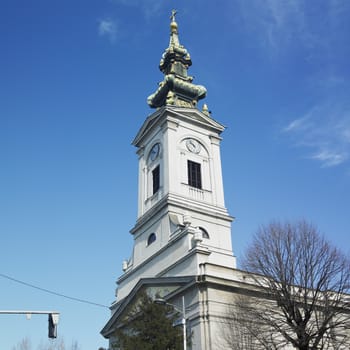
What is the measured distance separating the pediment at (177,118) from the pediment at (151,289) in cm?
1484

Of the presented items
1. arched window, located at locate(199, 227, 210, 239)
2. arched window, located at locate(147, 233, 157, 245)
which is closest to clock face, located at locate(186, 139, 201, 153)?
arched window, located at locate(199, 227, 210, 239)

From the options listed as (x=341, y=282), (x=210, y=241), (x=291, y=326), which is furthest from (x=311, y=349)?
(x=210, y=241)

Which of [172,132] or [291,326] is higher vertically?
[172,132]

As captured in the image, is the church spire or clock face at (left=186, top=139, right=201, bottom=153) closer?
clock face at (left=186, top=139, right=201, bottom=153)

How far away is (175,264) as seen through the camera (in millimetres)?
33625

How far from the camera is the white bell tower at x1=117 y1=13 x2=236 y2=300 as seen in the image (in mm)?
35219

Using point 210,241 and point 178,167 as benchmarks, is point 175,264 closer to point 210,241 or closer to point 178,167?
point 210,241

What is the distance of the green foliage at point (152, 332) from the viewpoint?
948 inches

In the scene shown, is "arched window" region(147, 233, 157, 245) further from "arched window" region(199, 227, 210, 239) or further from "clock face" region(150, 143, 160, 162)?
"clock face" region(150, 143, 160, 162)

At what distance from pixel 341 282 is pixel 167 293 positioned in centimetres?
1098

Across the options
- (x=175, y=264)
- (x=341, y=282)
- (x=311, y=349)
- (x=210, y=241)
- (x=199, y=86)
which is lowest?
(x=311, y=349)

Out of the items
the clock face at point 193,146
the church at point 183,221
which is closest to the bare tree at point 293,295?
the church at point 183,221

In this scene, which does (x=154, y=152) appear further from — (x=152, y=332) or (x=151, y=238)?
(x=152, y=332)

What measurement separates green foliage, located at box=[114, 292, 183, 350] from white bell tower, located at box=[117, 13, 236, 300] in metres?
6.63
